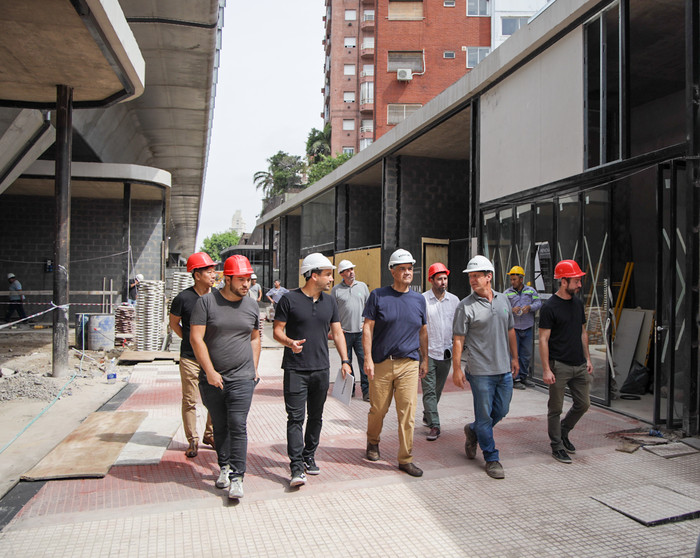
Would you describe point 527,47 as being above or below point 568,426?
above

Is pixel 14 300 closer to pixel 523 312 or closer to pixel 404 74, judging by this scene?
pixel 523 312

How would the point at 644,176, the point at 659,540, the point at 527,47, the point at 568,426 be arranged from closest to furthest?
the point at 659,540
the point at 568,426
the point at 527,47
the point at 644,176

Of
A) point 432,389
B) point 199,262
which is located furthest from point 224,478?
point 432,389

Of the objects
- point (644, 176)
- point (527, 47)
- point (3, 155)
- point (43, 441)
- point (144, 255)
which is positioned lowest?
point (43, 441)

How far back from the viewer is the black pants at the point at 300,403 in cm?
456

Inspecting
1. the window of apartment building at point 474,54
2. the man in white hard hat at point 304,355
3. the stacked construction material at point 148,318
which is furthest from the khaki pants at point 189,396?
the window of apartment building at point 474,54

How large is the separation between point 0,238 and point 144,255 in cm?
498

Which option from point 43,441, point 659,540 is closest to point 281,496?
point 659,540

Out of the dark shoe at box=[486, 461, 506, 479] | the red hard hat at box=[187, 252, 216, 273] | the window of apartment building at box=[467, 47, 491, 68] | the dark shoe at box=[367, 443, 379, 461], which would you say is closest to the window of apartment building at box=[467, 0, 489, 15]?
the window of apartment building at box=[467, 47, 491, 68]

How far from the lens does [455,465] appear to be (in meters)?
5.18

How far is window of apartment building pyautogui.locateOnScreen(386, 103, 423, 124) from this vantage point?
1619 inches

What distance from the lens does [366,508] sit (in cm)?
421

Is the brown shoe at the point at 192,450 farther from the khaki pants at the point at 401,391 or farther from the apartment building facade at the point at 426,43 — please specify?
the apartment building facade at the point at 426,43

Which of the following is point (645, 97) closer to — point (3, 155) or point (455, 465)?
point (455, 465)
